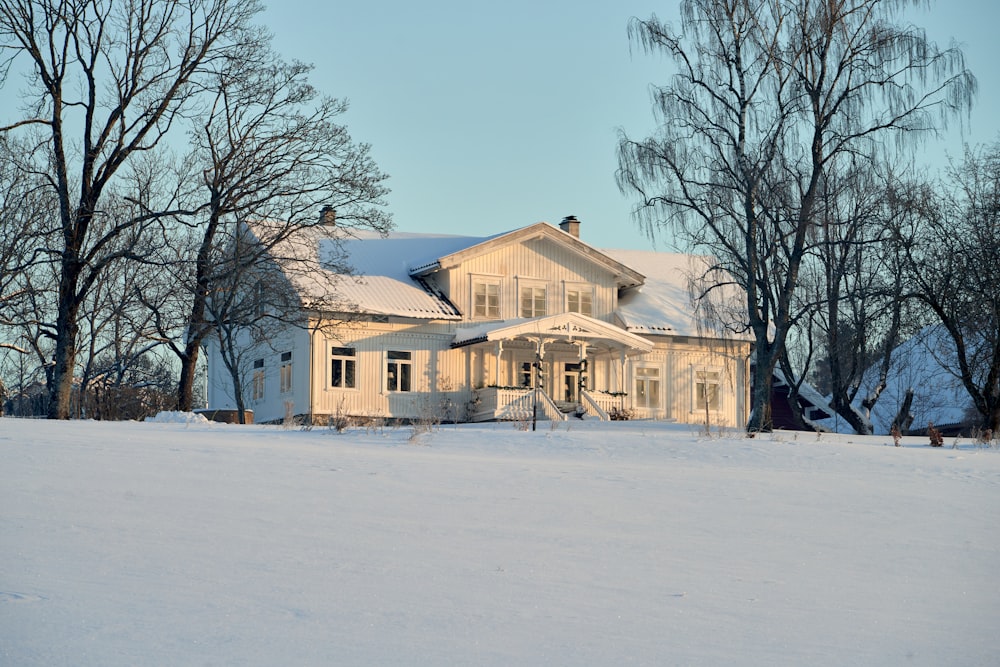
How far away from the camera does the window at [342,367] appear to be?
33.1 meters

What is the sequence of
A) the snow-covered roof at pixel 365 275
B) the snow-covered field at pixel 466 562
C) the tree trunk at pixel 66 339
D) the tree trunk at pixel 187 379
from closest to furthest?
1. the snow-covered field at pixel 466 562
2. the tree trunk at pixel 66 339
3. the tree trunk at pixel 187 379
4. the snow-covered roof at pixel 365 275

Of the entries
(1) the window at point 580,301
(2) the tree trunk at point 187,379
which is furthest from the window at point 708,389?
(2) the tree trunk at point 187,379

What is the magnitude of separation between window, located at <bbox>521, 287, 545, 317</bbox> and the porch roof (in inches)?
53.0

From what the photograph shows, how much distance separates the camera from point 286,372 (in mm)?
34344

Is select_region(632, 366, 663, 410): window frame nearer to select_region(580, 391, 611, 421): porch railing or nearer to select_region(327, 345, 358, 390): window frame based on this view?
select_region(580, 391, 611, 421): porch railing

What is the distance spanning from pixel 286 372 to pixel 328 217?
4.72 m

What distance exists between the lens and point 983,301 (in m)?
29.7

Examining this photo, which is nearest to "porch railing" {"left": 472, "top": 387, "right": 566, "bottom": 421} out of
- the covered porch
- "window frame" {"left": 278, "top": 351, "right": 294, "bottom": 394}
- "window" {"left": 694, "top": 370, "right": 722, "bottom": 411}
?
the covered porch

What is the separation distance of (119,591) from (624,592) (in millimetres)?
3066

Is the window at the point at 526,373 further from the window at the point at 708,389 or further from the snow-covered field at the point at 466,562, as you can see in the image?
the snow-covered field at the point at 466,562

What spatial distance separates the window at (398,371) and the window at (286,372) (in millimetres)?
2837

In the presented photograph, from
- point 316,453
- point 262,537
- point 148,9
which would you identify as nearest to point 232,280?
point 148,9

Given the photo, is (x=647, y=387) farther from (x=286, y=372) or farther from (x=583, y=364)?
(x=286, y=372)

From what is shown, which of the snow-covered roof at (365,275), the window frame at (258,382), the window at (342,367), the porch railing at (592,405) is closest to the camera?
the snow-covered roof at (365,275)
